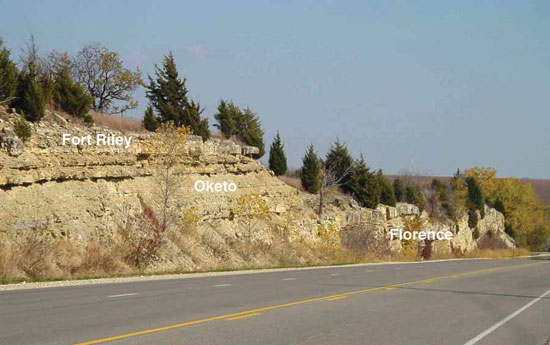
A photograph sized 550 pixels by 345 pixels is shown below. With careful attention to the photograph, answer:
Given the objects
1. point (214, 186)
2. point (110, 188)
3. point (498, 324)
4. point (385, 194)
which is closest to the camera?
point (498, 324)

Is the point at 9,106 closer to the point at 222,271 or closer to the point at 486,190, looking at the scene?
the point at 222,271

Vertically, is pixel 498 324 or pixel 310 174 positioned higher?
pixel 310 174

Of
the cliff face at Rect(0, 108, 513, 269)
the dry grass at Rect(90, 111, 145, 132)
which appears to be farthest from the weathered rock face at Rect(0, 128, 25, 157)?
→ the dry grass at Rect(90, 111, 145, 132)

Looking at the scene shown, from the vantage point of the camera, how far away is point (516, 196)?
357ft

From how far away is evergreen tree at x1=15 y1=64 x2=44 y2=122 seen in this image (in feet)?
98.7

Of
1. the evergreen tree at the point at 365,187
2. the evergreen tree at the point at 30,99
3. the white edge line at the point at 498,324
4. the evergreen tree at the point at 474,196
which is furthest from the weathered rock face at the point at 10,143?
the evergreen tree at the point at 474,196

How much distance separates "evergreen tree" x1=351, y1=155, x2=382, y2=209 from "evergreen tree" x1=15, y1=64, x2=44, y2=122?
36167 mm

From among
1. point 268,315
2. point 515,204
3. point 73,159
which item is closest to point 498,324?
point 268,315

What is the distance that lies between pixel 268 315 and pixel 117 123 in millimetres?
26513

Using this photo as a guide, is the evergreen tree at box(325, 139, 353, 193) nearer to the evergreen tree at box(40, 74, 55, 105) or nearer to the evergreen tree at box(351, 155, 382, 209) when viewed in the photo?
the evergreen tree at box(351, 155, 382, 209)

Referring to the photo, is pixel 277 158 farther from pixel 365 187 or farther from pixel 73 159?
pixel 73 159

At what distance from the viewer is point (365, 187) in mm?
60469

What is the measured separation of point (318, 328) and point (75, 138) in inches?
902

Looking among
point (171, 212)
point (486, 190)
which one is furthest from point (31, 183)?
point (486, 190)
